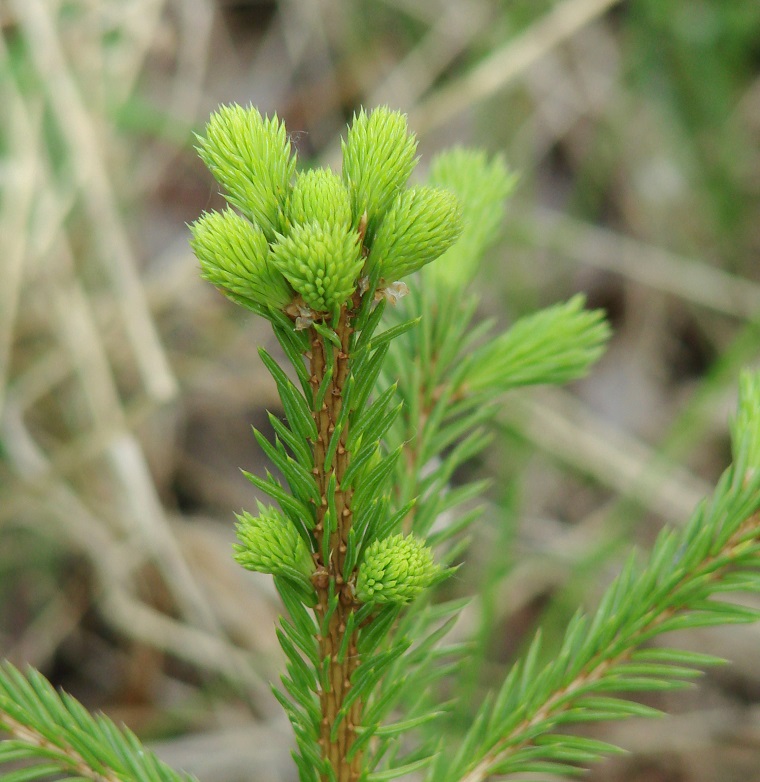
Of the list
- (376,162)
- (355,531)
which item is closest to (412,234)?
(376,162)

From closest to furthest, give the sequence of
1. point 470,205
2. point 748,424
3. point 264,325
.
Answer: point 748,424, point 470,205, point 264,325

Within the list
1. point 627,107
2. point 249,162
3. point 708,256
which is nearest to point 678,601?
point 249,162

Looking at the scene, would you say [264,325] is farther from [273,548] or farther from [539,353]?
[273,548]

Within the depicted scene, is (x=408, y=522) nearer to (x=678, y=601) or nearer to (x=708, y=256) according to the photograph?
(x=678, y=601)

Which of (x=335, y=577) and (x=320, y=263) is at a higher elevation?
(x=320, y=263)

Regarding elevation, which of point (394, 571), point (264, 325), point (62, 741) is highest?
point (264, 325)

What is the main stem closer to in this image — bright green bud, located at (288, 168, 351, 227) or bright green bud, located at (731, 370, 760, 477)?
bright green bud, located at (288, 168, 351, 227)

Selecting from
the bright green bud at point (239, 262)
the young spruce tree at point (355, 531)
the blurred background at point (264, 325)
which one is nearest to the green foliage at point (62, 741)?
the young spruce tree at point (355, 531)
